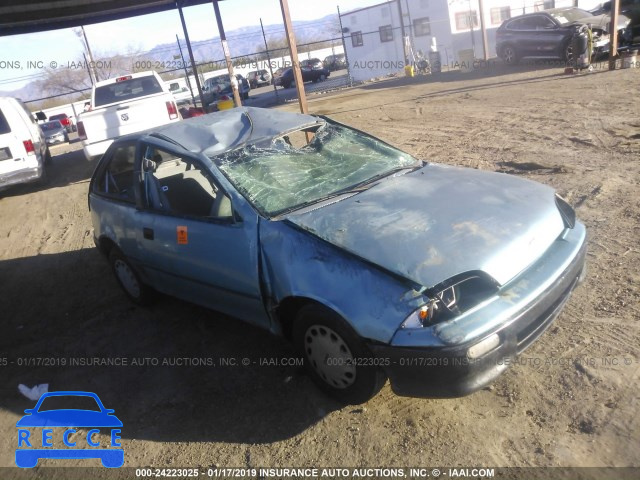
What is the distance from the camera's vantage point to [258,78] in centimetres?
4309

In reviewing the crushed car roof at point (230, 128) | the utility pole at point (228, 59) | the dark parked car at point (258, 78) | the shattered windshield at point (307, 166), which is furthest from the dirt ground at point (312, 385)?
the dark parked car at point (258, 78)

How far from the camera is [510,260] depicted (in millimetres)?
2863

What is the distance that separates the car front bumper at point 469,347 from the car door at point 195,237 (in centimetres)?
111

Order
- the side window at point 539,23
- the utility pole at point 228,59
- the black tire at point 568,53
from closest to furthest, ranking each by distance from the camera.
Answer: the utility pole at point 228,59, the black tire at point 568,53, the side window at point 539,23

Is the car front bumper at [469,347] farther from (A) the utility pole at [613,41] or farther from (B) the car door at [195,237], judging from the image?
(A) the utility pole at [613,41]

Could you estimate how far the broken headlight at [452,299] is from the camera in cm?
263

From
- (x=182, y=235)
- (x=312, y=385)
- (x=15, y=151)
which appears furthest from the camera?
(x=15, y=151)

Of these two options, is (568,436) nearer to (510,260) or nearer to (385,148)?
(510,260)

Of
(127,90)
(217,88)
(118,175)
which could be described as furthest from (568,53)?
(217,88)

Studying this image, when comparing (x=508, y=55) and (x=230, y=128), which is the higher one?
(x=230, y=128)

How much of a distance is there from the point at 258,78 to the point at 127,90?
3289 cm

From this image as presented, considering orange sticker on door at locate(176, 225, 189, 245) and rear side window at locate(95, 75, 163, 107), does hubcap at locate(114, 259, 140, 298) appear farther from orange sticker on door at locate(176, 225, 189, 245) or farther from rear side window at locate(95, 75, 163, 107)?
rear side window at locate(95, 75, 163, 107)

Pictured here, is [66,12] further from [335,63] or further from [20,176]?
[335,63]

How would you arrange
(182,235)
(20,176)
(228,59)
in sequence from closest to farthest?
1. (182,235)
2. (20,176)
3. (228,59)
